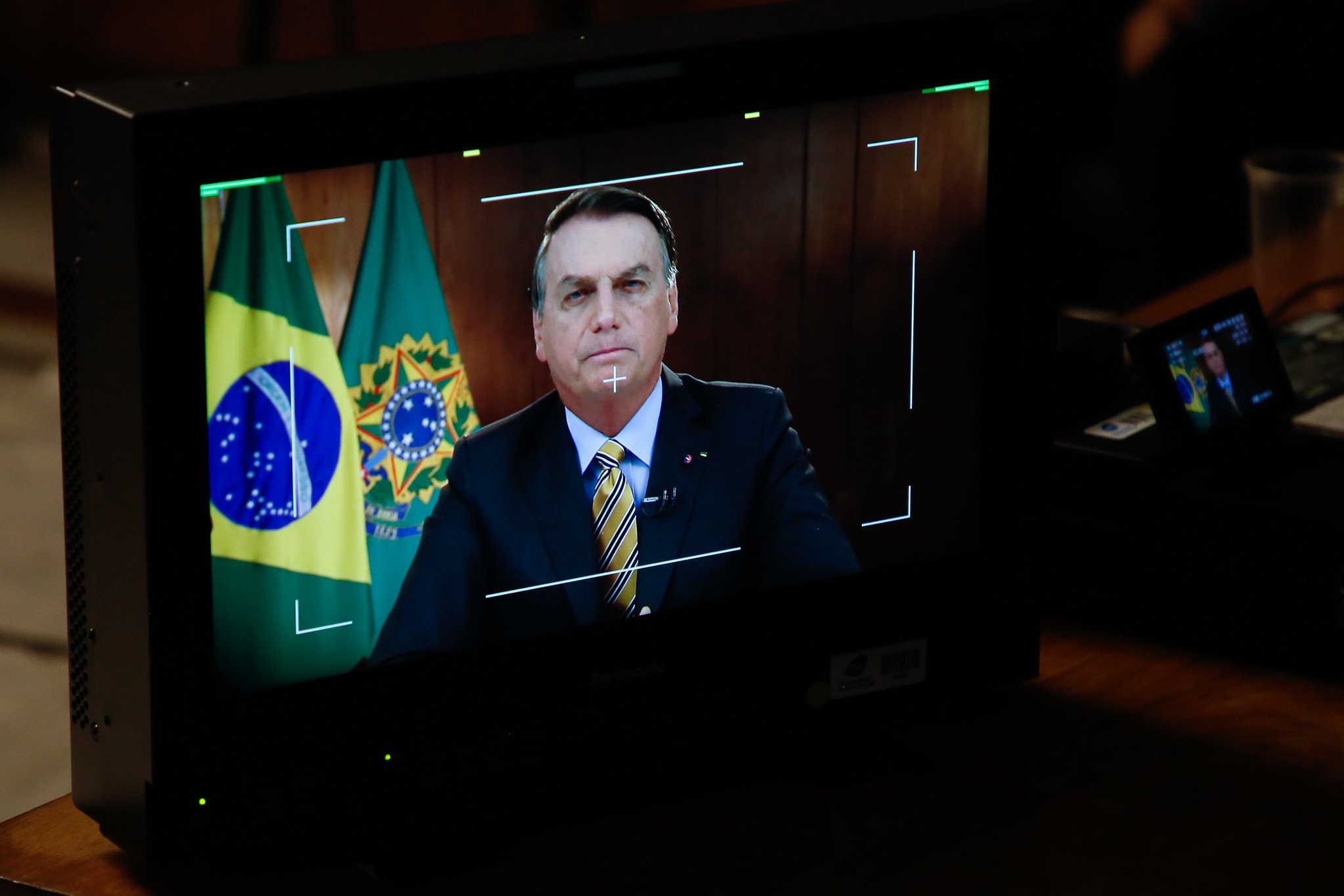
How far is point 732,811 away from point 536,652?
0.21 meters

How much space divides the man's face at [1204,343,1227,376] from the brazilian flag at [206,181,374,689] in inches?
32.3

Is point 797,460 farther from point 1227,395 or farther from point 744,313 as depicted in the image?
point 1227,395

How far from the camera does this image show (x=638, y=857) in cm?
121

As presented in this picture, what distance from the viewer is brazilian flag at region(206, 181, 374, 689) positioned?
1011 mm

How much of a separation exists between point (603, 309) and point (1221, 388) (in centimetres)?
67

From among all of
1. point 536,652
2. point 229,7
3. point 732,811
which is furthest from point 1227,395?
point 229,7

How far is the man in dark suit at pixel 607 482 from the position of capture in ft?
3.67

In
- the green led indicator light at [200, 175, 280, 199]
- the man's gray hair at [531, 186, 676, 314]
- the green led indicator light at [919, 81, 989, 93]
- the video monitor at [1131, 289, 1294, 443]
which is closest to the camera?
the green led indicator light at [200, 175, 280, 199]

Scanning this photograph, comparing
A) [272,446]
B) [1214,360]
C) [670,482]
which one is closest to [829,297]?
[670,482]

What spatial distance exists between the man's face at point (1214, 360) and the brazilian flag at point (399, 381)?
29.1 inches
